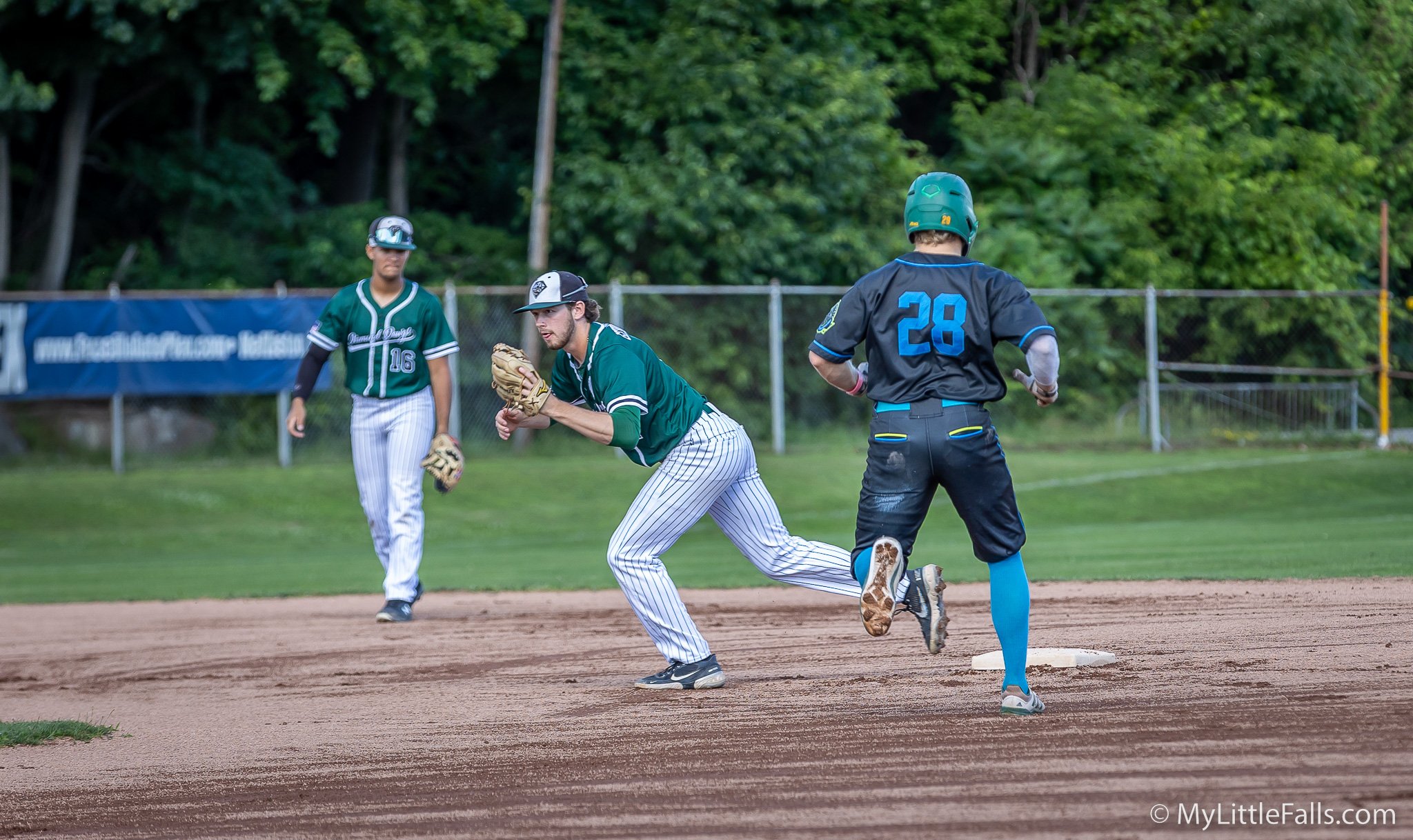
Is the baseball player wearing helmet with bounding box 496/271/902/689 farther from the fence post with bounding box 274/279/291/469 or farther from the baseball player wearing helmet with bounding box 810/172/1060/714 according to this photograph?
the fence post with bounding box 274/279/291/469

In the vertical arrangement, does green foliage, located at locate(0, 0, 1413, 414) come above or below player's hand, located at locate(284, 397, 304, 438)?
above

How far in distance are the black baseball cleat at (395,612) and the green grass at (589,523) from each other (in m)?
1.92

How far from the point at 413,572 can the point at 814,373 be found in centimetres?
1216

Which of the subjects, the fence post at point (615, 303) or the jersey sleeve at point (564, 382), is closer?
the jersey sleeve at point (564, 382)

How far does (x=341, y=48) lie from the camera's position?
2139 cm

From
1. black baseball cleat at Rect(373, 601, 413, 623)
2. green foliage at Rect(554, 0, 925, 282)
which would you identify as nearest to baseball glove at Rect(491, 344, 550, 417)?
black baseball cleat at Rect(373, 601, 413, 623)

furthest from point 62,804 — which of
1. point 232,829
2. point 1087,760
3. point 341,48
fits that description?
point 341,48

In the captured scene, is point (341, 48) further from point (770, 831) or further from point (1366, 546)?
point (770, 831)

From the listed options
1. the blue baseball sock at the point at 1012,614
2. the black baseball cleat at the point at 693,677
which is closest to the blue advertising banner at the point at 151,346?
the black baseball cleat at the point at 693,677

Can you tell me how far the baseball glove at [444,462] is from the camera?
8.73 metres

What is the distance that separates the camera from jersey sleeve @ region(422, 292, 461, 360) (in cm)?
916

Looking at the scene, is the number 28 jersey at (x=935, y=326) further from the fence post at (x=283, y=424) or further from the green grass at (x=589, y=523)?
the fence post at (x=283, y=424)

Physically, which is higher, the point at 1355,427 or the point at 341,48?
the point at 341,48

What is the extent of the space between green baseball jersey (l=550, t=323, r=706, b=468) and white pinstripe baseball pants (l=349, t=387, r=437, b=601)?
2.66 m
